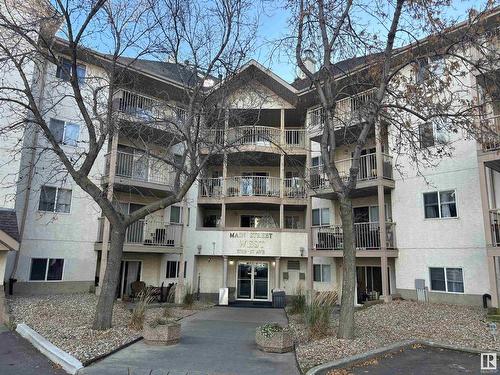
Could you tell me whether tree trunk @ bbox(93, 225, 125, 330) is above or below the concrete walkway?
above

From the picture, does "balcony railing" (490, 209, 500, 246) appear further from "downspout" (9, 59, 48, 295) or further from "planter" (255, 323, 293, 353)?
"downspout" (9, 59, 48, 295)

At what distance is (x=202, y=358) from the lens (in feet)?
29.3

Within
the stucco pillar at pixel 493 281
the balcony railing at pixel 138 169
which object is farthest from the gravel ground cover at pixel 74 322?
the stucco pillar at pixel 493 281

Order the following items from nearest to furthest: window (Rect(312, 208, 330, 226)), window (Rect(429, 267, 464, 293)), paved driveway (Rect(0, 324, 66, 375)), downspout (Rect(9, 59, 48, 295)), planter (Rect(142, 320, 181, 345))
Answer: paved driveway (Rect(0, 324, 66, 375)) < planter (Rect(142, 320, 181, 345)) < window (Rect(429, 267, 464, 293)) < downspout (Rect(9, 59, 48, 295)) < window (Rect(312, 208, 330, 226))

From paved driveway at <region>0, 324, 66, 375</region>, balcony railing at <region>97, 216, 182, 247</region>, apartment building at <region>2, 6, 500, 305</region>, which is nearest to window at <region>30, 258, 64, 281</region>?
apartment building at <region>2, 6, 500, 305</region>

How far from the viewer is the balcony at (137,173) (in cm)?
2026

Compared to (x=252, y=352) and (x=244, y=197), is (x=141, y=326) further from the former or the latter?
(x=244, y=197)

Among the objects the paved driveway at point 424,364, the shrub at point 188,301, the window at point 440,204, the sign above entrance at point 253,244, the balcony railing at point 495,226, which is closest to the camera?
the paved driveway at point 424,364

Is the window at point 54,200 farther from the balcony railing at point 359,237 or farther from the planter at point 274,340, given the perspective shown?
the planter at point 274,340

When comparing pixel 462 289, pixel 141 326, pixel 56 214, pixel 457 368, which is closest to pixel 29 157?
pixel 56 214

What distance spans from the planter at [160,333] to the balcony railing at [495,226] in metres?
11.4

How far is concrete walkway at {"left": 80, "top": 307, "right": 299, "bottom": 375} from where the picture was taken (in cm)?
791

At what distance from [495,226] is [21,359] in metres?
15.6

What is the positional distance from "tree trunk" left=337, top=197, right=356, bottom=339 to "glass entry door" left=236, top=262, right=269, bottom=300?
556 inches
